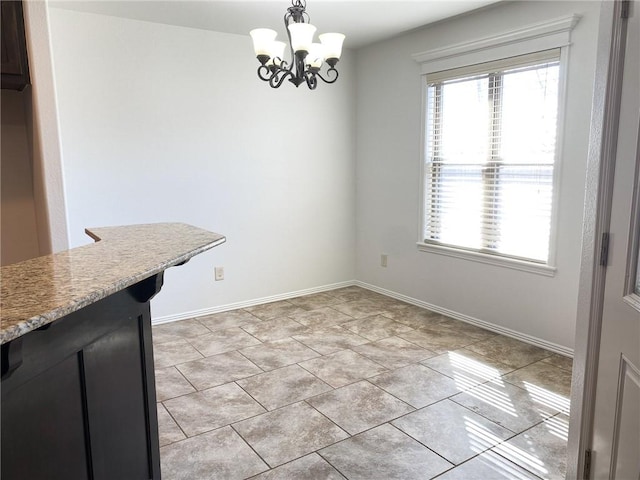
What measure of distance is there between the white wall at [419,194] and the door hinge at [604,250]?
73.4 inches

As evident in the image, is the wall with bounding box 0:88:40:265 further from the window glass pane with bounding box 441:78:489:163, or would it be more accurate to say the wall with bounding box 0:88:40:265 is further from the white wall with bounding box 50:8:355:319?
the window glass pane with bounding box 441:78:489:163

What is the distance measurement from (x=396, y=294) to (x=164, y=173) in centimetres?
248

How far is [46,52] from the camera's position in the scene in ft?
7.25

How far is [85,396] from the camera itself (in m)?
1.27

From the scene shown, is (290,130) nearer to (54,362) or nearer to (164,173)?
(164,173)

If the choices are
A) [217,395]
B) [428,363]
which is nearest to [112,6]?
[217,395]

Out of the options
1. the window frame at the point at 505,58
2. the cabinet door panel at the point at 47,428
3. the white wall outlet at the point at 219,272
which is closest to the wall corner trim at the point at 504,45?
the window frame at the point at 505,58

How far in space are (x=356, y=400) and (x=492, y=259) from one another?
1739 mm

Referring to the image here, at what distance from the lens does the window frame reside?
3.13 metres

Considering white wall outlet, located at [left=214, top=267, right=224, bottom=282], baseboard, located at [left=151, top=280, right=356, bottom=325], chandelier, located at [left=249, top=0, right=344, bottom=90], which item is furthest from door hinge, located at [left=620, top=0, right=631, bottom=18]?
baseboard, located at [left=151, top=280, right=356, bottom=325]

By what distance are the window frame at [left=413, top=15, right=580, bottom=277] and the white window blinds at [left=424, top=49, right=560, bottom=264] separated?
0.14 ft

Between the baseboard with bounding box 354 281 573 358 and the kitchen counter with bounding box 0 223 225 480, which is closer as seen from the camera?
the kitchen counter with bounding box 0 223 225 480

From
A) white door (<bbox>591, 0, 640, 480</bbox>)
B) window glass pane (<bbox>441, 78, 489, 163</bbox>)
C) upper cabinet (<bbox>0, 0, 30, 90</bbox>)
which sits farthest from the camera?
window glass pane (<bbox>441, 78, 489, 163</bbox>)

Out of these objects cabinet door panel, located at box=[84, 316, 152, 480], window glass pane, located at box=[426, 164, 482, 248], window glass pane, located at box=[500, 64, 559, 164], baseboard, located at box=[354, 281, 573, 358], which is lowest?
baseboard, located at box=[354, 281, 573, 358]
